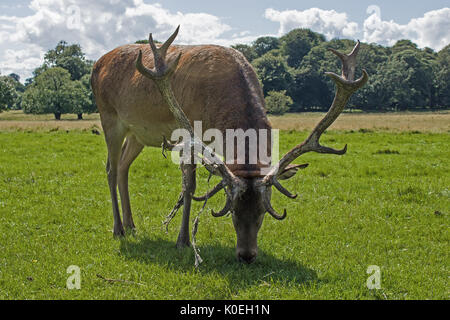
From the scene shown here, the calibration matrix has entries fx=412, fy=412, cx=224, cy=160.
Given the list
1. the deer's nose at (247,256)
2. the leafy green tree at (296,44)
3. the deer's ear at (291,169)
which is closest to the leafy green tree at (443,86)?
the leafy green tree at (296,44)

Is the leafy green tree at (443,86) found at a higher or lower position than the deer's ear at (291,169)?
higher

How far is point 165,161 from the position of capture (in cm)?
1304

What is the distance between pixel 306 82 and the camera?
2682 inches

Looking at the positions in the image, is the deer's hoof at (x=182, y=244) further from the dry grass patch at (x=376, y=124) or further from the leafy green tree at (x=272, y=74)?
the leafy green tree at (x=272, y=74)

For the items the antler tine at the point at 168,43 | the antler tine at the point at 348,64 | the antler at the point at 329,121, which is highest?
the antler tine at the point at 168,43

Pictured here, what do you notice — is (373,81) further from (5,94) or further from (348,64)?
(348,64)

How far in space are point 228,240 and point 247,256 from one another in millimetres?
1584

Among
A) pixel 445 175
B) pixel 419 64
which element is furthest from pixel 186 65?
pixel 419 64

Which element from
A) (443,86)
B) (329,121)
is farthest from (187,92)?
(443,86)

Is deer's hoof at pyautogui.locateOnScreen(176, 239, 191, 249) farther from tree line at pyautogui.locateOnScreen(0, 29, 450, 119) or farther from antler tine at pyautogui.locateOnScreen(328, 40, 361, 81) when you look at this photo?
tree line at pyautogui.locateOnScreen(0, 29, 450, 119)

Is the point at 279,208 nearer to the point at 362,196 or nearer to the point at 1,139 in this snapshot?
the point at 362,196

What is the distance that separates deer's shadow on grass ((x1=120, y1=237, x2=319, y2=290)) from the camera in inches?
181

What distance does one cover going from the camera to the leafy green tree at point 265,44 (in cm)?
8988

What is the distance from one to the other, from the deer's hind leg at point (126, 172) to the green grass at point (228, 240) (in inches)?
11.0
